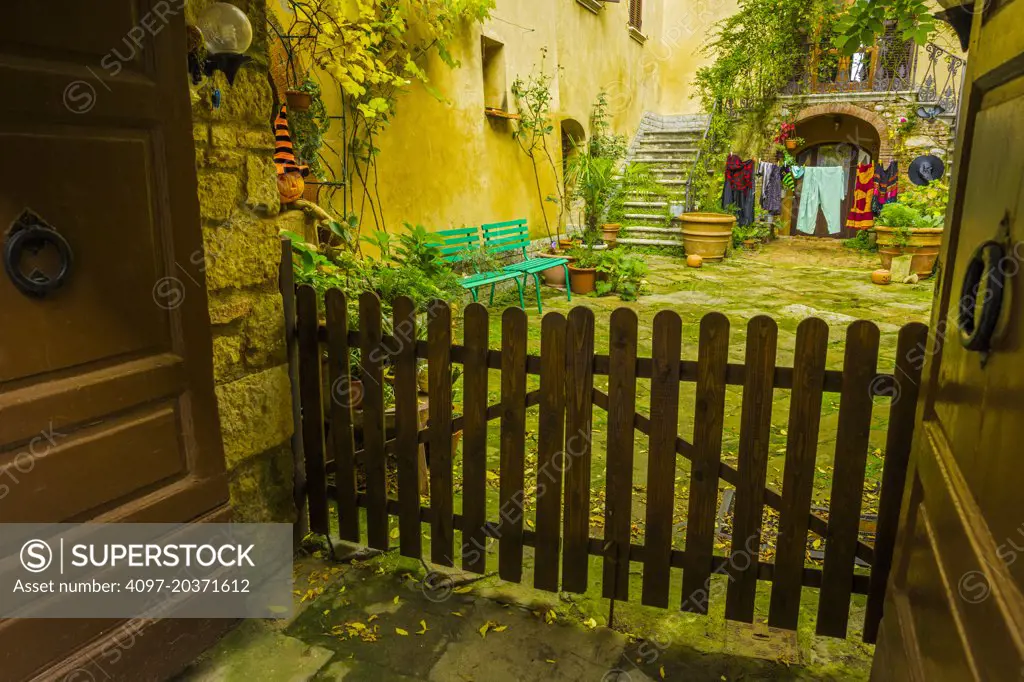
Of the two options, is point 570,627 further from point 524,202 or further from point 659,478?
point 524,202

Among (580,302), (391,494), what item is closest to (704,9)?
(580,302)

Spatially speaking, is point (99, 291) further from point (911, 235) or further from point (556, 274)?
point (911, 235)

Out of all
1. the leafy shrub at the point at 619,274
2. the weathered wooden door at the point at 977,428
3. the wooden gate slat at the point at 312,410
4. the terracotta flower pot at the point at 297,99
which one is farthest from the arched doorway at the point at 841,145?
the weathered wooden door at the point at 977,428

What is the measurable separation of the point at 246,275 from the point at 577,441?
139cm

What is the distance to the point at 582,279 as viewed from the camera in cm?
852

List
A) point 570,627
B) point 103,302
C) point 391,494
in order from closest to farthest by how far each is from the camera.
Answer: point 103,302, point 570,627, point 391,494

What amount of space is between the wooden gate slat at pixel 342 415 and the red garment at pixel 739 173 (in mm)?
11208

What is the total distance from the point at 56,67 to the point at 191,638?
1.79 m

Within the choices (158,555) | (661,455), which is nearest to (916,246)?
(661,455)

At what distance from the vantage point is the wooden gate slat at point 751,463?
2109 millimetres

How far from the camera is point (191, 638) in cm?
217

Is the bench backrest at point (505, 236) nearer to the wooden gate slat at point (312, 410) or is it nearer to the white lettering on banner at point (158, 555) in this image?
the wooden gate slat at point (312, 410)

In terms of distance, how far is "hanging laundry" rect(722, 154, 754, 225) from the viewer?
12219mm

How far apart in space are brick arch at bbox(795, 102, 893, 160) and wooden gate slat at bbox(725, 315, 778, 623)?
529 inches
